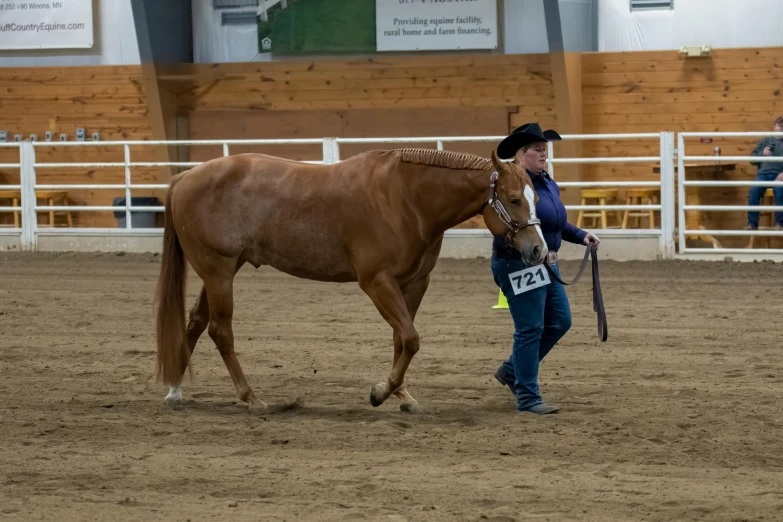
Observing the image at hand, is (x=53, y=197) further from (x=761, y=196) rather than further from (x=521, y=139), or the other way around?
(x=521, y=139)

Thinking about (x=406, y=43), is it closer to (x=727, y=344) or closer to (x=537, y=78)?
(x=537, y=78)

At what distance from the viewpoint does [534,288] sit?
208 inches

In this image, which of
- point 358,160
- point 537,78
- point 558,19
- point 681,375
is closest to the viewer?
point 358,160

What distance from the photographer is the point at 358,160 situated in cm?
567

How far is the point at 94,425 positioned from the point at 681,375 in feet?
11.5

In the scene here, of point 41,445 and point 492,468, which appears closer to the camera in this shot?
point 492,468

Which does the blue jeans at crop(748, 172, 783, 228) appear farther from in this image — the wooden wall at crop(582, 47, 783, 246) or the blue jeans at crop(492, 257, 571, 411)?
the blue jeans at crop(492, 257, 571, 411)

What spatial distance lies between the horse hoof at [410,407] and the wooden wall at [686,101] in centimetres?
988

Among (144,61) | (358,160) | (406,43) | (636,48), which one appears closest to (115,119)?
(144,61)

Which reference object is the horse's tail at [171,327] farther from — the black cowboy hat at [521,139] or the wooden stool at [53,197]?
the wooden stool at [53,197]

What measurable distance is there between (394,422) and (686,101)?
1111 cm

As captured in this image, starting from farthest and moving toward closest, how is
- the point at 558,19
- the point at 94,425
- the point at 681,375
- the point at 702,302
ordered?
1. the point at 558,19
2. the point at 702,302
3. the point at 681,375
4. the point at 94,425

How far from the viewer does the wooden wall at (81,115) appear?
1714 centimetres

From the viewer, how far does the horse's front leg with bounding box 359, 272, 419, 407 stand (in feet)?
17.5
